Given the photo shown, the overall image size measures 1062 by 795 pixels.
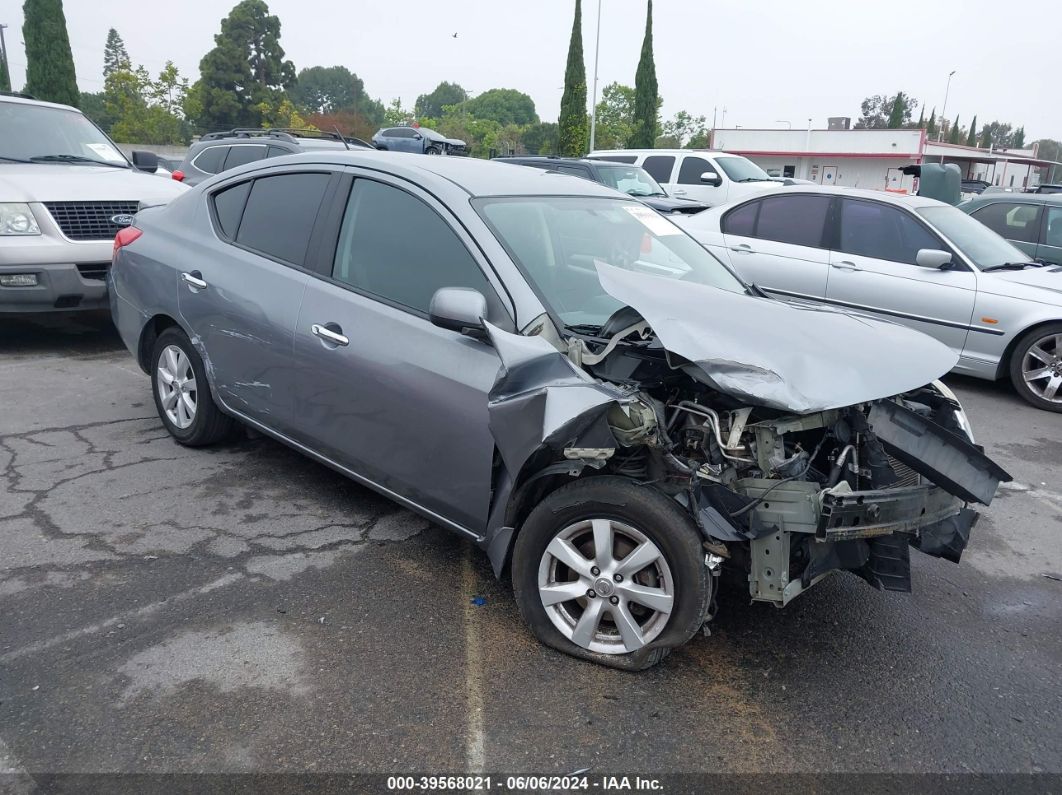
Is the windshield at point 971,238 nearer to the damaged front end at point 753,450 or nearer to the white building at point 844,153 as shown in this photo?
the damaged front end at point 753,450

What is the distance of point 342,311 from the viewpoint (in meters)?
3.85

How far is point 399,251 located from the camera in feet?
12.5

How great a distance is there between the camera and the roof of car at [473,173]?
13.0 feet

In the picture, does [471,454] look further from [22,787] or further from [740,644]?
[22,787]

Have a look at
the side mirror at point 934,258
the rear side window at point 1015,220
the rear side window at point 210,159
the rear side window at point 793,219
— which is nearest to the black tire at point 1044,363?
the side mirror at point 934,258

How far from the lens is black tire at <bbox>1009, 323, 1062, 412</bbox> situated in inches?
270

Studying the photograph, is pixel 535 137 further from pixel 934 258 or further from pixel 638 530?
pixel 638 530

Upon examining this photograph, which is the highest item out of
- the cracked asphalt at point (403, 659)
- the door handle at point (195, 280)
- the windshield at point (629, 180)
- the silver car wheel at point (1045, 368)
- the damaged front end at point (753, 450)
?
the windshield at point (629, 180)

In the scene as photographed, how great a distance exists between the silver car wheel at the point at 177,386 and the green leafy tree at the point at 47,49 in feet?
122

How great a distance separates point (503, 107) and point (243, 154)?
13339 centimetres

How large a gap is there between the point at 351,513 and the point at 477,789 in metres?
2.06

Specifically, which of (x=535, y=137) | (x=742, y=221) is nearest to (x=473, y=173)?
(x=742, y=221)

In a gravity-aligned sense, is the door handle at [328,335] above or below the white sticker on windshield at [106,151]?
below

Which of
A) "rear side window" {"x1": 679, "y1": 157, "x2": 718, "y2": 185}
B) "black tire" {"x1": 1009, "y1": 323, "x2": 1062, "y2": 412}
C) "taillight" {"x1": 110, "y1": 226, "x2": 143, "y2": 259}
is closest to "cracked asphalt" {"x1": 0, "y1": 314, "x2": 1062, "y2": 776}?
"taillight" {"x1": 110, "y1": 226, "x2": 143, "y2": 259}
